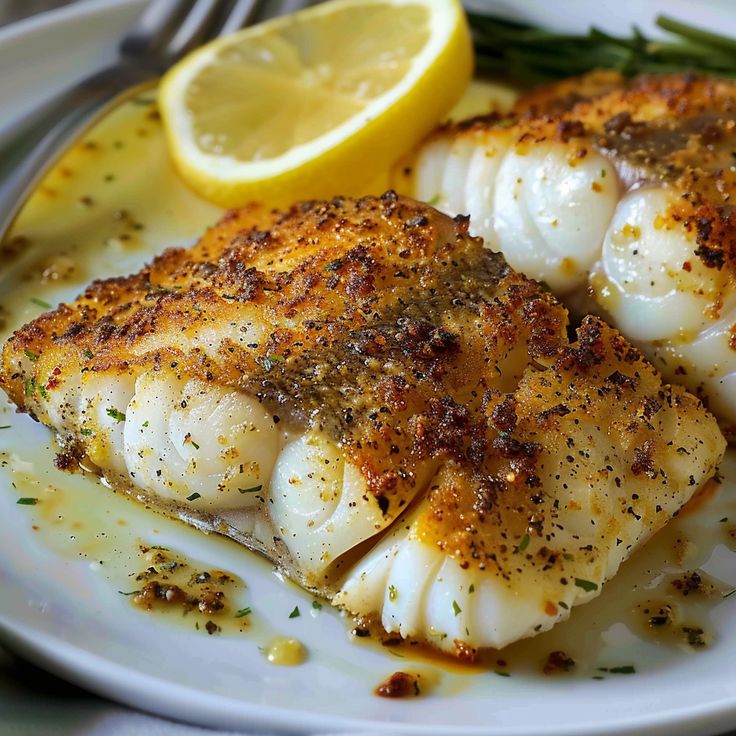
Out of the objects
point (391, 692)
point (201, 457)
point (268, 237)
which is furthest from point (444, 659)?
point (268, 237)

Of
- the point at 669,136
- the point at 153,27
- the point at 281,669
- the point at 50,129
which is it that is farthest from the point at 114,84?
the point at 281,669

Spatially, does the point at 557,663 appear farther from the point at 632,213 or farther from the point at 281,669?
the point at 632,213

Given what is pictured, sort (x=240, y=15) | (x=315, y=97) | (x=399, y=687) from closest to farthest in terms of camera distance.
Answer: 1. (x=399, y=687)
2. (x=315, y=97)
3. (x=240, y=15)

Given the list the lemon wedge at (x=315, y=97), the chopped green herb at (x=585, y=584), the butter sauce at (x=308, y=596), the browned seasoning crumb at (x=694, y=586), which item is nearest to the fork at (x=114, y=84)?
the lemon wedge at (x=315, y=97)

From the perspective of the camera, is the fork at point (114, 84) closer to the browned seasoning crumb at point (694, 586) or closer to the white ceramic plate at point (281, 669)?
the white ceramic plate at point (281, 669)

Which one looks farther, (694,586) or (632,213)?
(632,213)

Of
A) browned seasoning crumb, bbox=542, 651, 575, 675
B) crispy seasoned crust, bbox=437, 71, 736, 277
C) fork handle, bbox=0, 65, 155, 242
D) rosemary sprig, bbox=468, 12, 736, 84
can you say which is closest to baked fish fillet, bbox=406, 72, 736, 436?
crispy seasoned crust, bbox=437, 71, 736, 277

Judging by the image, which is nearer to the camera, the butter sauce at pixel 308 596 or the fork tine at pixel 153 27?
the butter sauce at pixel 308 596
